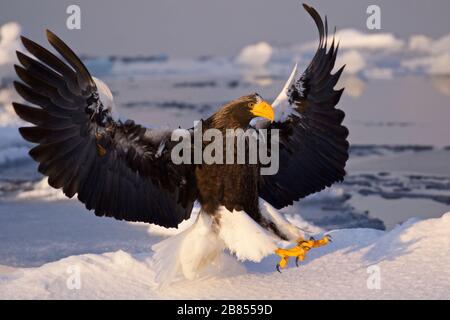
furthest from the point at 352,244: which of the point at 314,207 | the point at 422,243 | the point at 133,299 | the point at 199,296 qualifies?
the point at 314,207

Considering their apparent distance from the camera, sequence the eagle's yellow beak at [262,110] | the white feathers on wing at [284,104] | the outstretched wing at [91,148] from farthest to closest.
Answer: the white feathers on wing at [284,104]
the eagle's yellow beak at [262,110]
the outstretched wing at [91,148]

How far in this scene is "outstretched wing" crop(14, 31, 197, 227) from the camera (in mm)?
4355

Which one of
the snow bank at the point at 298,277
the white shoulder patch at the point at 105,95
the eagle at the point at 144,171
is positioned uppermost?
the white shoulder patch at the point at 105,95

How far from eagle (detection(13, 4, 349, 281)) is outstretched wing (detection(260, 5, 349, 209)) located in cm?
36

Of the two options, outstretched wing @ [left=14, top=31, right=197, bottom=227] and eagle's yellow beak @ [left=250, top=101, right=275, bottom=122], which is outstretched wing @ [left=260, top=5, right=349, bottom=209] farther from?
outstretched wing @ [left=14, top=31, right=197, bottom=227]

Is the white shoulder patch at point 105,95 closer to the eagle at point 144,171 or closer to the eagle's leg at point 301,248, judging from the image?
the eagle at point 144,171

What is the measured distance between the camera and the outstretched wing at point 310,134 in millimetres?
5160

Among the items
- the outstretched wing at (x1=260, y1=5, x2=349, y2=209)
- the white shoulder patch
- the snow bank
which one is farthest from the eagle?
the outstretched wing at (x1=260, y1=5, x2=349, y2=209)

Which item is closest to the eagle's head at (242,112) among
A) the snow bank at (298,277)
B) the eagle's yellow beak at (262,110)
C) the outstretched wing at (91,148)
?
the eagle's yellow beak at (262,110)

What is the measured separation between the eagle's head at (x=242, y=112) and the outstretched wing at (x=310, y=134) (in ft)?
1.70

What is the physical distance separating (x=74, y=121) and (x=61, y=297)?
1.03 meters

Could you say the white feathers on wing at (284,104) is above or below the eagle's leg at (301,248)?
above

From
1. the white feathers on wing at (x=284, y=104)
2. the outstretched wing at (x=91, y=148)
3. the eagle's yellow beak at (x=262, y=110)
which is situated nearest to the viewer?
the outstretched wing at (x=91, y=148)

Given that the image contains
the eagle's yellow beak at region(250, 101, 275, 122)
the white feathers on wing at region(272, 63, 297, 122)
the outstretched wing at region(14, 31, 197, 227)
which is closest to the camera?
the outstretched wing at region(14, 31, 197, 227)
